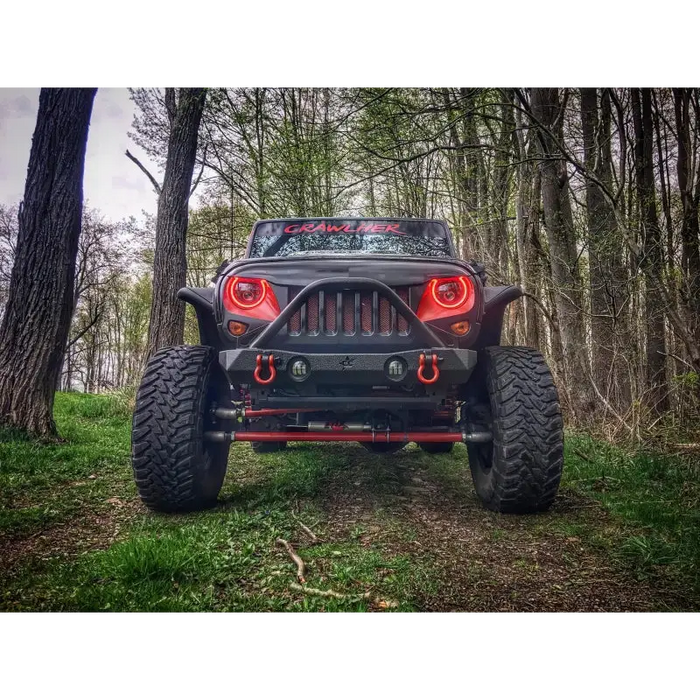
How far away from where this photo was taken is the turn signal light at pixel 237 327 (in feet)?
9.33

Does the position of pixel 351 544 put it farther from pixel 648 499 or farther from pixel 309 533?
pixel 648 499

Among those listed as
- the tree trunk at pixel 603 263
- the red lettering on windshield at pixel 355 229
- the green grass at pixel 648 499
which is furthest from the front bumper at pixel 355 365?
the tree trunk at pixel 603 263

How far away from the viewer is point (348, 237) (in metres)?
4.19

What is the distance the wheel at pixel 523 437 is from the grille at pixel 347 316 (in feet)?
2.39

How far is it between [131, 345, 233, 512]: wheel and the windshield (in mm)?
1517

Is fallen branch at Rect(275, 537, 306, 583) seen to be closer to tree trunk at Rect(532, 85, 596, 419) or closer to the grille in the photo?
the grille

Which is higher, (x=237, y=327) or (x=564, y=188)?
(x=564, y=188)

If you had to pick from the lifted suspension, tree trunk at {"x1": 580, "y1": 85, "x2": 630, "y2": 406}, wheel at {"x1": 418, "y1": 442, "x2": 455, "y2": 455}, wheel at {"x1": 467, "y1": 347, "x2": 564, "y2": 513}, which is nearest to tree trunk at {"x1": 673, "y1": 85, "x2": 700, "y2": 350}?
tree trunk at {"x1": 580, "y1": 85, "x2": 630, "y2": 406}

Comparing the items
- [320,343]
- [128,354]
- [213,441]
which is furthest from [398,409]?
[128,354]

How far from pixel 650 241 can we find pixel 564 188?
2.53m

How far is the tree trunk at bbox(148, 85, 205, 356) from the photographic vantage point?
734cm

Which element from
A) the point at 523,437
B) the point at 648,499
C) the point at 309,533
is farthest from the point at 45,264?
the point at 648,499
